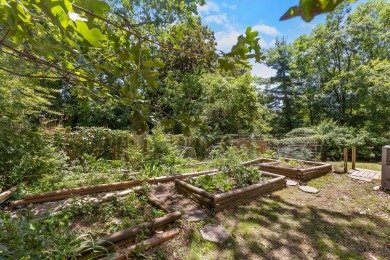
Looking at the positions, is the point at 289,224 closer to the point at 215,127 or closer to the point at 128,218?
the point at 128,218

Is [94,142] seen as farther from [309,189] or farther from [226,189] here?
[309,189]

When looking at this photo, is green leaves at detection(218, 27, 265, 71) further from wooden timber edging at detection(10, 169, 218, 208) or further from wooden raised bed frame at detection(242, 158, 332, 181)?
wooden raised bed frame at detection(242, 158, 332, 181)

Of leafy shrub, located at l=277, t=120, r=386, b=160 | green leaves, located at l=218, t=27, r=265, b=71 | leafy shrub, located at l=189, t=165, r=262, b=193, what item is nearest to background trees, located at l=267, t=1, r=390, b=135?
leafy shrub, located at l=277, t=120, r=386, b=160

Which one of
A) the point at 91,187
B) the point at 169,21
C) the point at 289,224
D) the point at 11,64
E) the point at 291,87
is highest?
the point at 169,21

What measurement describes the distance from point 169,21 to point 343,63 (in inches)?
598

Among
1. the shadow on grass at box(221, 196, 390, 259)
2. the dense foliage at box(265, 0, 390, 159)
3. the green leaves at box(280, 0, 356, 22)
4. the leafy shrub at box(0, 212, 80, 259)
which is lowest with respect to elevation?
the shadow on grass at box(221, 196, 390, 259)

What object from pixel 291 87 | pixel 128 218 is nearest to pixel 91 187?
pixel 128 218

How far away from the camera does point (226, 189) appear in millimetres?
3705

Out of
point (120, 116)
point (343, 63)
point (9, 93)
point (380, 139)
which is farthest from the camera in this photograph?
point (343, 63)

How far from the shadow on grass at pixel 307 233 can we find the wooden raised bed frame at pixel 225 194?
172 millimetres

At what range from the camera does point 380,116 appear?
512 inches

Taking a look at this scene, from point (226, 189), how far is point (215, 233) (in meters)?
1.14

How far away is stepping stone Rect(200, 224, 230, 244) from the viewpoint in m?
2.50

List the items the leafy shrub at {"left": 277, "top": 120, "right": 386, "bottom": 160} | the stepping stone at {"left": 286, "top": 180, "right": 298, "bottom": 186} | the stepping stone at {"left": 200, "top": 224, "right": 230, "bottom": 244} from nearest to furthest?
the stepping stone at {"left": 200, "top": 224, "right": 230, "bottom": 244}
the stepping stone at {"left": 286, "top": 180, "right": 298, "bottom": 186}
the leafy shrub at {"left": 277, "top": 120, "right": 386, "bottom": 160}
